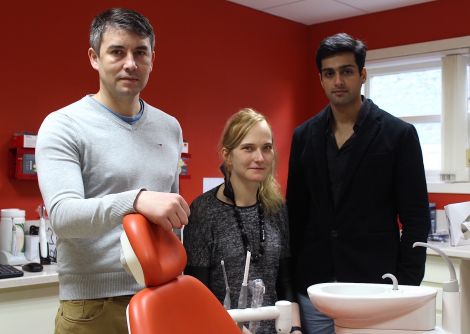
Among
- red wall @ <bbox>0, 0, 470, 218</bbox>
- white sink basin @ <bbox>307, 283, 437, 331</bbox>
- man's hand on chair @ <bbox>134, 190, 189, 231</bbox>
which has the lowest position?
white sink basin @ <bbox>307, 283, 437, 331</bbox>

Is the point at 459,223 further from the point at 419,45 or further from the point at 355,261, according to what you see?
the point at 419,45

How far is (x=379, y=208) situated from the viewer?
6.44ft

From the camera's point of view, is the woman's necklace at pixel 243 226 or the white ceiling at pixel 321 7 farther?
the white ceiling at pixel 321 7

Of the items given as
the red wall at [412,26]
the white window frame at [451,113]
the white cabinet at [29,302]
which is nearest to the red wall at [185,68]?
the red wall at [412,26]

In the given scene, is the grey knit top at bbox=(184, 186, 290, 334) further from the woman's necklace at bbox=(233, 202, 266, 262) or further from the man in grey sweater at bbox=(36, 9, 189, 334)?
the man in grey sweater at bbox=(36, 9, 189, 334)

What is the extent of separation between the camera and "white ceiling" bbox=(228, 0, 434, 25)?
409 centimetres

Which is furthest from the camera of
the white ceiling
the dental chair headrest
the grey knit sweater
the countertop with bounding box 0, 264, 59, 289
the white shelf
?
the white ceiling

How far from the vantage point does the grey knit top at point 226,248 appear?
173 centimetres

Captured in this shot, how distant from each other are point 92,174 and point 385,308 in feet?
2.55

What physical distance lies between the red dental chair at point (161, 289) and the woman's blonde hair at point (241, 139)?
63cm

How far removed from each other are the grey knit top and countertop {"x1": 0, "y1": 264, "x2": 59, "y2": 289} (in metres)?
1.06

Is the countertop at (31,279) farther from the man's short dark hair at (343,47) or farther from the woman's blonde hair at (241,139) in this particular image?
the man's short dark hair at (343,47)

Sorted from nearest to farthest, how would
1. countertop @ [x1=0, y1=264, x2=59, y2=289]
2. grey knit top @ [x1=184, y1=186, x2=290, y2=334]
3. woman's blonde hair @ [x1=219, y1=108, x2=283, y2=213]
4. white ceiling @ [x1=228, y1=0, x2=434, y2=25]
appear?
grey knit top @ [x1=184, y1=186, x2=290, y2=334] → woman's blonde hair @ [x1=219, y1=108, x2=283, y2=213] → countertop @ [x1=0, y1=264, x2=59, y2=289] → white ceiling @ [x1=228, y1=0, x2=434, y2=25]

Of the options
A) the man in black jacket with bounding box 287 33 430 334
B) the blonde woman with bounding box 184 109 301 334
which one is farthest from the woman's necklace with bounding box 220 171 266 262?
the man in black jacket with bounding box 287 33 430 334
